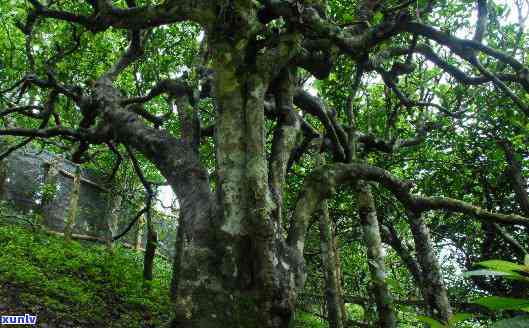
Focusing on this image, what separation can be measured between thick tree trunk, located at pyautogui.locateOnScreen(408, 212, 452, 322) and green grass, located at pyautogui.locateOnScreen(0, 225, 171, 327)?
4.58 meters

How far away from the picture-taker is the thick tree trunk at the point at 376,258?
15.8 feet

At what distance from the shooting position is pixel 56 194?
1719 centimetres

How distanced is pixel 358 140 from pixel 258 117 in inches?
129

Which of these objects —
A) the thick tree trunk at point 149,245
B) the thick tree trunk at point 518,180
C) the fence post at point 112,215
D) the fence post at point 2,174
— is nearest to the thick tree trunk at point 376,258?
the thick tree trunk at point 149,245

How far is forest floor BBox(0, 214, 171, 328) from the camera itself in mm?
6039

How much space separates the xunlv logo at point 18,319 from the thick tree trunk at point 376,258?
472cm

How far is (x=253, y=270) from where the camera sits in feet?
11.5

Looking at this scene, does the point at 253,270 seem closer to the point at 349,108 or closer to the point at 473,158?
the point at 349,108

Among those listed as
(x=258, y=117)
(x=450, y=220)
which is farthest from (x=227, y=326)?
(x=450, y=220)

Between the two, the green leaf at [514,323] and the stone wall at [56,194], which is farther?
the stone wall at [56,194]

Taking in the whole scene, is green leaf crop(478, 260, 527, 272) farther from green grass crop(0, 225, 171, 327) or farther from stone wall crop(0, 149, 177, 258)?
stone wall crop(0, 149, 177, 258)

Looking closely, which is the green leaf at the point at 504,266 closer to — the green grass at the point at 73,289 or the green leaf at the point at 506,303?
the green leaf at the point at 506,303

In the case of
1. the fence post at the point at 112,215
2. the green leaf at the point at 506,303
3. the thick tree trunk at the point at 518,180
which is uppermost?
the fence post at the point at 112,215

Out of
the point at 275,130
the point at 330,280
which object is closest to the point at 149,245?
the point at 330,280
